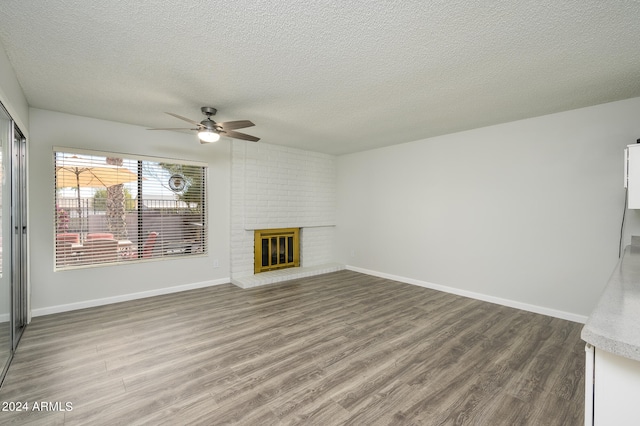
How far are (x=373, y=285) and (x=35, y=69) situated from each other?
4.78 m

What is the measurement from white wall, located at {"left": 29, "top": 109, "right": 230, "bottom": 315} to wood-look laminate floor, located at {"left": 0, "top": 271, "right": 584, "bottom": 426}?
322 millimetres

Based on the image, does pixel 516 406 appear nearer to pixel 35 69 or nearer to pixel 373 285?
pixel 373 285

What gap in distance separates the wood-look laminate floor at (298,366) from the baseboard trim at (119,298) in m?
0.13

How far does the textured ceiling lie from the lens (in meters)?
1.67

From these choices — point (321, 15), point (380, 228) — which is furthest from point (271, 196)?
point (321, 15)

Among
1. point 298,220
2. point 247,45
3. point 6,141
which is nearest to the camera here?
point 247,45

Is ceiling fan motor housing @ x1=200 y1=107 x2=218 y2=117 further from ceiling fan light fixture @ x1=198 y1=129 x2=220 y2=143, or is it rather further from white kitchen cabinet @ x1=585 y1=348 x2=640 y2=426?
white kitchen cabinet @ x1=585 y1=348 x2=640 y2=426

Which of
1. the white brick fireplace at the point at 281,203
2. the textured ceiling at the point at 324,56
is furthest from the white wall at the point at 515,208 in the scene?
the white brick fireplace at the point at 281,203

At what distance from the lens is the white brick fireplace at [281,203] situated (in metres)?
4.91

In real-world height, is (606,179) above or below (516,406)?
above

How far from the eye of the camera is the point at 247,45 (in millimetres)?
2010

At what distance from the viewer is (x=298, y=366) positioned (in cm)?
231

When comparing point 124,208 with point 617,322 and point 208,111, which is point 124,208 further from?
point 617,322

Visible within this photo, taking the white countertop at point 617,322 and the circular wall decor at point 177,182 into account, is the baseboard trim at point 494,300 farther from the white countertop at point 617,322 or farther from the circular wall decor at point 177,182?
the circular wall decor at point 177,182
